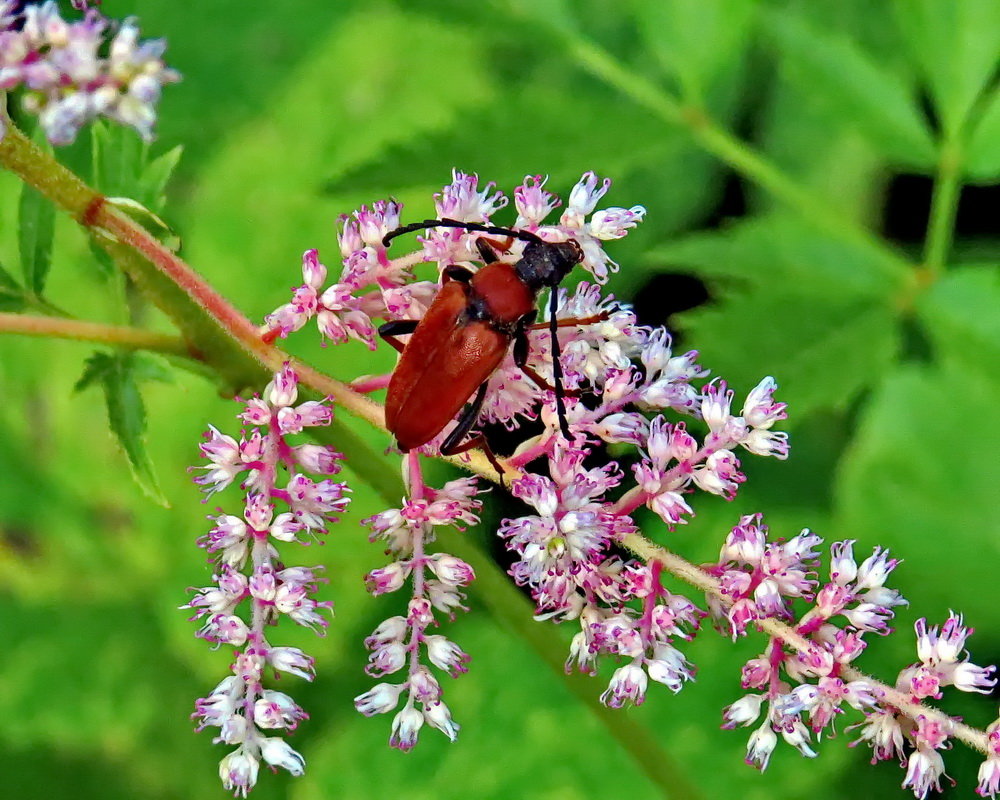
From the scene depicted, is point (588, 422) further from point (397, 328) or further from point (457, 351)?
point (397, 328)

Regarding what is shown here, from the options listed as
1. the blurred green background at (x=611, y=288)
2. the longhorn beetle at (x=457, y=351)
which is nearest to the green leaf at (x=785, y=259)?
the blurred green background at (x=611, y=288)

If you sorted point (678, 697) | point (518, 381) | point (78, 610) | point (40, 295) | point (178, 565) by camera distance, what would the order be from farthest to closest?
1. point (78, 610)
2. point (178, 565)
3. point (678, 697)
4. point (40, 295)
5. point (518, 381)

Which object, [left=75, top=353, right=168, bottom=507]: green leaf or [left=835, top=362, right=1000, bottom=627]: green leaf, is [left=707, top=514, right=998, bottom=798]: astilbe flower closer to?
[left=75, top=353, right=168, bottom=507]: green leaf

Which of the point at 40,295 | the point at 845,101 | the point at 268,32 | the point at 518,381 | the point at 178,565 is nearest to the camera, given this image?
the point at 518,381

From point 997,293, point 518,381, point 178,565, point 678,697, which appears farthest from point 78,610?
point 997,293

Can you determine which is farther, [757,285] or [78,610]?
[78,610]

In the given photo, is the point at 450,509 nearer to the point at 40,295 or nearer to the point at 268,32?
the point at 40,295

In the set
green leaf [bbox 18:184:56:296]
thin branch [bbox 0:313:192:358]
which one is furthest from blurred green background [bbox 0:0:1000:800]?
thin branch [bbox 0:313:192:358]

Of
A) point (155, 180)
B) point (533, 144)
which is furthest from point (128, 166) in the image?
point (533, 144)
